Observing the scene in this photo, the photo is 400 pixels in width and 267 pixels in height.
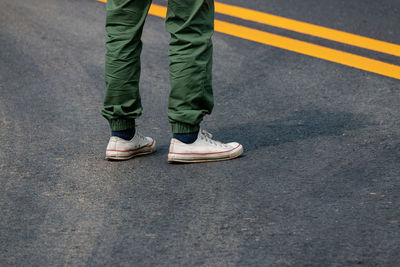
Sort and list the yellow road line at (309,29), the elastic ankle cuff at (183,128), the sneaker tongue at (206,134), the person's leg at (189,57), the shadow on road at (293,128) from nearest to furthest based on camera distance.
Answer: the person's leg at (189,57)
the elastic ankle cuff at (183,128)
the sneaker tongue at (206,134)
the shadow on road at (293,128)
the yellow road line at (309,29)

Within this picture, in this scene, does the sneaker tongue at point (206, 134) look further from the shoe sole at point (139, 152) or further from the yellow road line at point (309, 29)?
the yellow road line at point (309, 29)

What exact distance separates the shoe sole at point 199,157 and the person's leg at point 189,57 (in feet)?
0.52

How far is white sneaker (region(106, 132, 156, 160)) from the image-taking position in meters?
3.47

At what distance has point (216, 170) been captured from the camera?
3352 mm

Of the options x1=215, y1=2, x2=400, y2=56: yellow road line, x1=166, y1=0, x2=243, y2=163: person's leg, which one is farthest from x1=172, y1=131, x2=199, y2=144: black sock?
x1=215, y1=2, x2=400, y2=56: yellow road line

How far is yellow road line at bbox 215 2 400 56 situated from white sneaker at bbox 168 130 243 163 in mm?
2122

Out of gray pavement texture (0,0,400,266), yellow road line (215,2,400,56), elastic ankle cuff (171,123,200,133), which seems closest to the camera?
gray pavement texture (0,0,400,266)

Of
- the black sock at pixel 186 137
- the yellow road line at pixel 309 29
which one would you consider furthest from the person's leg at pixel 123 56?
the yellow road line at pixel 309 29

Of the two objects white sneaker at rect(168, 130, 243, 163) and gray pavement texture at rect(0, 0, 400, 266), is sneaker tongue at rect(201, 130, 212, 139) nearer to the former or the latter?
white sneaker at rect(168, 130, 243, 163)

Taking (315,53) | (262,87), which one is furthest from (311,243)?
(315,53)

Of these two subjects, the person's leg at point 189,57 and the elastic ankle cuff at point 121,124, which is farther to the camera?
the elastic ankle cuff at point 121,124

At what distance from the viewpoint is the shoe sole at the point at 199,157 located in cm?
341

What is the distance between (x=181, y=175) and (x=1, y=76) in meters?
1.99

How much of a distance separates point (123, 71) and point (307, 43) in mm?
2320
